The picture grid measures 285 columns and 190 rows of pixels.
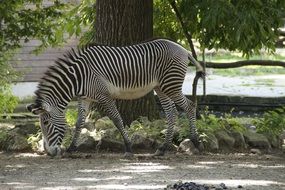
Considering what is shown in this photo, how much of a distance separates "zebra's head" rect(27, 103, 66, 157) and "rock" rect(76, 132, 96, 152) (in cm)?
75

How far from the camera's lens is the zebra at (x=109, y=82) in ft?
38.2

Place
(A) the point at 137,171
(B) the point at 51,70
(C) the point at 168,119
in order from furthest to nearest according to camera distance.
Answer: (C) the point at 168,119 < (B) the point at 51,70 < (A) the point at 137,171

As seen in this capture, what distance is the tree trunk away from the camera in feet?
45.2

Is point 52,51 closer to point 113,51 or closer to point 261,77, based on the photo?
point 261,77

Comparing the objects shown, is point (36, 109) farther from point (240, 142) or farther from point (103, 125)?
point (240, 142)

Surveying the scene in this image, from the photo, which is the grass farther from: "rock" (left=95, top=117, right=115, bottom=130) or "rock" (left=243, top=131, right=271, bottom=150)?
"rock" (left=95, top=117, right=115, bottom=130)

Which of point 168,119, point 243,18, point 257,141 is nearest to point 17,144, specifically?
point 168,119

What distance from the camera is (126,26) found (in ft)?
45.4

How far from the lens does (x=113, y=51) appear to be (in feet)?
40.3

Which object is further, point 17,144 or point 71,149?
point 17,144

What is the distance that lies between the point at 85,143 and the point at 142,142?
3.22ft

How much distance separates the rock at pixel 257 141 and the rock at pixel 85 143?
9.14 feet

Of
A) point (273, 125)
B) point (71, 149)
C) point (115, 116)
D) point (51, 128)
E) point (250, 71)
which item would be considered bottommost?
point (71, 149)

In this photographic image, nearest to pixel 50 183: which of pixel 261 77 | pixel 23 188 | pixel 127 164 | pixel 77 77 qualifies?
pixel 23 188
